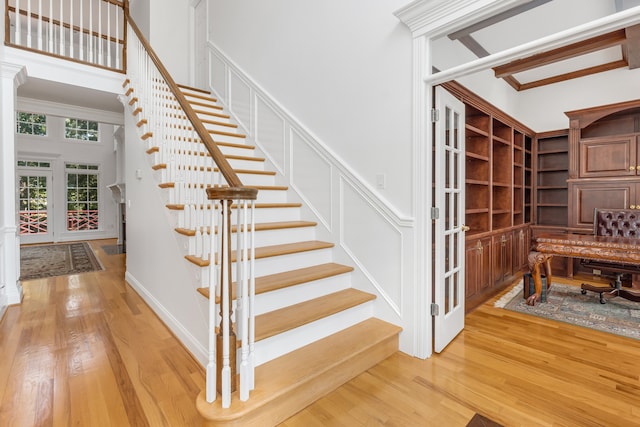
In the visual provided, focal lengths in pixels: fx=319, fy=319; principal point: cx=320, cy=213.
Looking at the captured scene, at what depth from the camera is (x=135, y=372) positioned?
6.79 feet

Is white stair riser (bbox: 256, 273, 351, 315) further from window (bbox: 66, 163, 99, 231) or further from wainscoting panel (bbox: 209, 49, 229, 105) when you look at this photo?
window (bbox: 66, 163, 99, 231)

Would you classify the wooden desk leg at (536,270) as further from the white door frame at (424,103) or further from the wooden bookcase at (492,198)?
the white door frame at (424,103)

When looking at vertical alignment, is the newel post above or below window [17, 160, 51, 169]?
below

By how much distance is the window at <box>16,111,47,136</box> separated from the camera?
7.86 metres

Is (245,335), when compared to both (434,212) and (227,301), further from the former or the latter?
(434,212)

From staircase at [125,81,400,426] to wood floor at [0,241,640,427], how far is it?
142 mm

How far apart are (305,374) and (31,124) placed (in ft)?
32.7

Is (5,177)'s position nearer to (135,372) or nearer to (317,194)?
(135,372)

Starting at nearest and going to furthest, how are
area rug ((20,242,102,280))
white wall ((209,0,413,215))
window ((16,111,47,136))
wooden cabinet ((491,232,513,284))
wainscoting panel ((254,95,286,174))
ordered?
white wall ((209,0,413,215))
wainscoting panel ((254,95,286,174))
wooden cabinet ((491,232,513,284))
area rug ((20,242,102,280))
window ((16,111,47,136))

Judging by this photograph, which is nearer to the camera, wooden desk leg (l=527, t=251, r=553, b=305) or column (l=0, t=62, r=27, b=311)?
column (l=0, t=62, r=27, b=311)

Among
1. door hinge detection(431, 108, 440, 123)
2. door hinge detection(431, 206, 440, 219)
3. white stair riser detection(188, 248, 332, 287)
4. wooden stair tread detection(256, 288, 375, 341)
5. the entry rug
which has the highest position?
door hinge detection(431, 108, 440, 123)

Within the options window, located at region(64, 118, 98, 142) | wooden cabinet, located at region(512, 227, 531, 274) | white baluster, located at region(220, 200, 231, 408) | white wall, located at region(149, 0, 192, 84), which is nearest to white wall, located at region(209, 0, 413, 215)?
white baluster, located at region(220, 200, 231, 408)

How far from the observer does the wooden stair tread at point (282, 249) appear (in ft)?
6.91

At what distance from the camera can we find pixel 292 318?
208 cm
